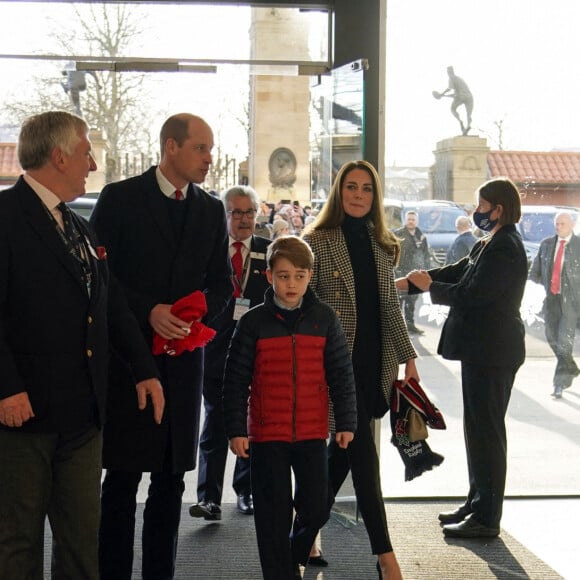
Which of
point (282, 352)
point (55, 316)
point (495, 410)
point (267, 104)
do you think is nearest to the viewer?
point (55, 316)

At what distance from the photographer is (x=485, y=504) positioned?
4270 mm

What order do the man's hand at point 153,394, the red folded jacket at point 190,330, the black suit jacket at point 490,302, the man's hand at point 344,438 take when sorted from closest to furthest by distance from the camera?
the man's hand at point 153,394 → the red folded jacket at point 190,330 → the man's hand at point 344,438 → the black suit jacket at point 490,302

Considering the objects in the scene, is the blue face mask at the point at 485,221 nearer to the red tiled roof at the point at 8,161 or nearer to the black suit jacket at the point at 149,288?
the black suit jacket at the point at 149,288

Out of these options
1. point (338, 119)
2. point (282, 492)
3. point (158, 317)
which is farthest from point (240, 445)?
point (338, 119)

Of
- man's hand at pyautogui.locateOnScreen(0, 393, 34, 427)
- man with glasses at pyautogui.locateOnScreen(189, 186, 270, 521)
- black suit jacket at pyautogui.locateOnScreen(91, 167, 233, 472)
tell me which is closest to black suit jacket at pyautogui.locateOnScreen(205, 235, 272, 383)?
man with glasses at pyautogui.locateOnScreen(189, 186, 270, 521)

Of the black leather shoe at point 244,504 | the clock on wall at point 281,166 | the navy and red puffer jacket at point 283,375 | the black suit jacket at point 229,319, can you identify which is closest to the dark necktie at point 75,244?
the navy and red puffer jacket at point 283,375

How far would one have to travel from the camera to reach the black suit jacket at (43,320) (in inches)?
99.7

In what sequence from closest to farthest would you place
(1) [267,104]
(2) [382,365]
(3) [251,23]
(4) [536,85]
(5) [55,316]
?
(5) [55,316] < (2) [382,365] < (3) [251,23] < (4) [536,85] < (1) [267,104]

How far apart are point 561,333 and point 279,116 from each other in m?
7.91

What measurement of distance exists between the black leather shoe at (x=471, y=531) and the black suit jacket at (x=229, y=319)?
4.14ft

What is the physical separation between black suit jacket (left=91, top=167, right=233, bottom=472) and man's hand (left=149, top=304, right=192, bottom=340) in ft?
0.17

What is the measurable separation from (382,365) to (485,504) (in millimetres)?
1043

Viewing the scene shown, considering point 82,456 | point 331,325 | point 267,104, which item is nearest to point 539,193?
point 331,325

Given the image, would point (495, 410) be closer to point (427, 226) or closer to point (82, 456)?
point (427, 226)
